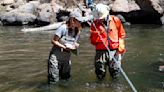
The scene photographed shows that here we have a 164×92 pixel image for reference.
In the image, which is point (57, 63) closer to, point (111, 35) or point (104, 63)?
point (104, 63)

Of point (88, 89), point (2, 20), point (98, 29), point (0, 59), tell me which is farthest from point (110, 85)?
point (2, 20)

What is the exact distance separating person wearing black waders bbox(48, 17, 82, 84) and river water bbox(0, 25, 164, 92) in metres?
0.48

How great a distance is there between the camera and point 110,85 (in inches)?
434

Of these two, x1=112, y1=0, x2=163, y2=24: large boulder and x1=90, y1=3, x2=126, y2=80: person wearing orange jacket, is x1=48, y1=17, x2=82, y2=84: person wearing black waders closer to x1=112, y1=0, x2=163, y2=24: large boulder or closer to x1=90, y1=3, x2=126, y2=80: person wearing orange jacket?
x1=90, y1=3, x2=126, y2=80: person wearing orange jacket

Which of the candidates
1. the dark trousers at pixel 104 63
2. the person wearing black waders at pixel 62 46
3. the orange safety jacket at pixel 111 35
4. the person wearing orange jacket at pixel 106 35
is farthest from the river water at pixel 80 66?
the orange safety jacket at pixel 111 35

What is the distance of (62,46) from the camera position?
10305 millimetres

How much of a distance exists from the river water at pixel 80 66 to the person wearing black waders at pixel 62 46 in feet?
1.58

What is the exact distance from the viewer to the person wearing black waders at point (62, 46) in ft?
33.6

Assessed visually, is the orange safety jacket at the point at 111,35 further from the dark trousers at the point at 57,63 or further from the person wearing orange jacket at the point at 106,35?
the dark trousers at the point at 57,63

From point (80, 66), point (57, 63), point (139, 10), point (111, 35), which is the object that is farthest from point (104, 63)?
point (139, 10)

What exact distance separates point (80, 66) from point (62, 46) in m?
3.95

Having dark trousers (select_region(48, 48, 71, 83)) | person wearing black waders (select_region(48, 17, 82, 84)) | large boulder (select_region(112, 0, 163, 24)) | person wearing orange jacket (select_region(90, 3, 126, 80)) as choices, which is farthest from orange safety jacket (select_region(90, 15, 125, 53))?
large boulder (select_region(112, 0, 163, 24))

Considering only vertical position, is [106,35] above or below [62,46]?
above

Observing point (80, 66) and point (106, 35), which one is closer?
point (106, 35)
